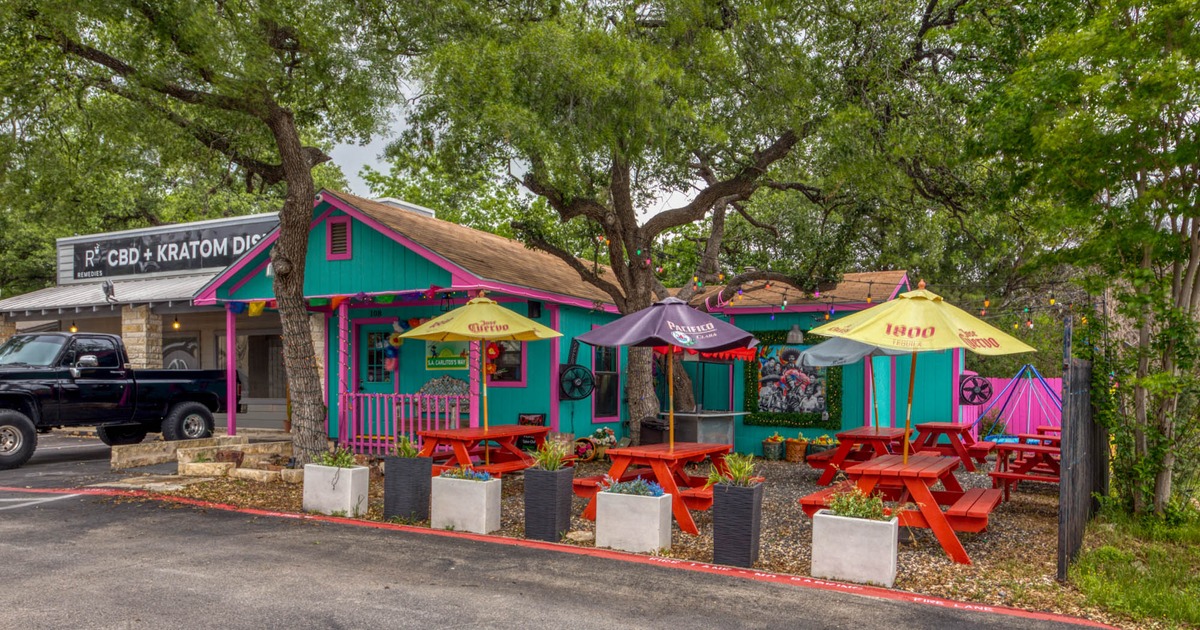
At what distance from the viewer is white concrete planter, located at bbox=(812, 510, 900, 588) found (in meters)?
6.03

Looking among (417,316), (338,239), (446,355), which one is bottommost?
(446,355)

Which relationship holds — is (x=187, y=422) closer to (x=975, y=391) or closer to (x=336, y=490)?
(x=336, y=490)

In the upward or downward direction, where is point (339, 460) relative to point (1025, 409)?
upward

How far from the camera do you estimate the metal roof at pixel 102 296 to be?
17875mm

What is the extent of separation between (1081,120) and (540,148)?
5.54 metres

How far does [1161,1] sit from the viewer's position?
7.00 m

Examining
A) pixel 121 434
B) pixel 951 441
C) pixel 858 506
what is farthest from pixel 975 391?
pixel 121 434

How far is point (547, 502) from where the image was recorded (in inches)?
294

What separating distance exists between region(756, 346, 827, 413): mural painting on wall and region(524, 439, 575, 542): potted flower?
7.57m

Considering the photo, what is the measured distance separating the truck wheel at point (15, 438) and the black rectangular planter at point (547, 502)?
28.4 feet

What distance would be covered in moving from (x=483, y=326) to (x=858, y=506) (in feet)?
17.1

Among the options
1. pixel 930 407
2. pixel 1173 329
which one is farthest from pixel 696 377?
pixel 1173 329

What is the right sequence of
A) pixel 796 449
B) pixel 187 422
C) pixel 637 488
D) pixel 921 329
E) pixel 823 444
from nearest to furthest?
pixel 921 329, pixel 637 488, pixel 823 444, pixel 796 449, pixel 187 422

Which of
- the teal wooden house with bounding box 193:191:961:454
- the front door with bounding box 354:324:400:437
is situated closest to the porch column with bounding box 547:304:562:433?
the teal wooden house with bounding box 193:191:961:454
